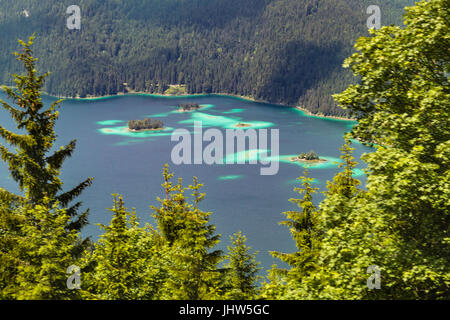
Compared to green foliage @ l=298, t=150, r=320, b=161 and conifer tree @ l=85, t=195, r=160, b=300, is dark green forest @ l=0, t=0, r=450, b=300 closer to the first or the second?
conifer tree @ l=85, t=195, r=160, b=300

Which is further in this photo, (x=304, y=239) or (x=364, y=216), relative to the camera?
(x=304, y=239)

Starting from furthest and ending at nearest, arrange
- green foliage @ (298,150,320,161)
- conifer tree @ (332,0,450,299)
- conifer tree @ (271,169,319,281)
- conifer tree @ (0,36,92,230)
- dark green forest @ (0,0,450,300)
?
green foliage @ (298,150,320,161) < conifer tree @ (271,169,319,281) < conifer tree @ (0,36,92,230) < dark green forest @ (0,0,450,300) < conifer tree @ (332,0,450,299)

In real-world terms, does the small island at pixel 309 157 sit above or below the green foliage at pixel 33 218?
below

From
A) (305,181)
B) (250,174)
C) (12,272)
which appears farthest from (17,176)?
(250,174)

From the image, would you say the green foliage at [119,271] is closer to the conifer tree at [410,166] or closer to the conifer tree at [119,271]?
the conifer tree at [119,271]

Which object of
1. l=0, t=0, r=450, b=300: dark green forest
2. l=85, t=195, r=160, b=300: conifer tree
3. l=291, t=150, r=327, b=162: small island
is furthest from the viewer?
l=291, t=150, r=327, b=162: small island

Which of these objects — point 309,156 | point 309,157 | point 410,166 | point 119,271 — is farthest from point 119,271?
point 309,156

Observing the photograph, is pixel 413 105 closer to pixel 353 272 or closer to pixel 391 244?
pixel 391 244

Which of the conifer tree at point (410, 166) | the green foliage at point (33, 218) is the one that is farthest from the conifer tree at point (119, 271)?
the conifer tree at point (410, 166)

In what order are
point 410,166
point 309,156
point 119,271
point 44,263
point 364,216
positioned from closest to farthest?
point 410,166
point 364,216
point 44,263
point 119,271
point 309,156

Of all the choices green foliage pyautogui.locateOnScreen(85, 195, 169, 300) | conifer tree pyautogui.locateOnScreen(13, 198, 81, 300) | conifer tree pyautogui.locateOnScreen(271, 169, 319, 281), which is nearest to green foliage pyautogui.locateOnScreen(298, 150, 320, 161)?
conifer tree pyautogui.locateOnScreen(271, 169, 319, 281)

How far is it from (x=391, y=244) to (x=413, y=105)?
22.6 ft

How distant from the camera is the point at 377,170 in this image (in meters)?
20.8

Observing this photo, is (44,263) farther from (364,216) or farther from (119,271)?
(364,216)
